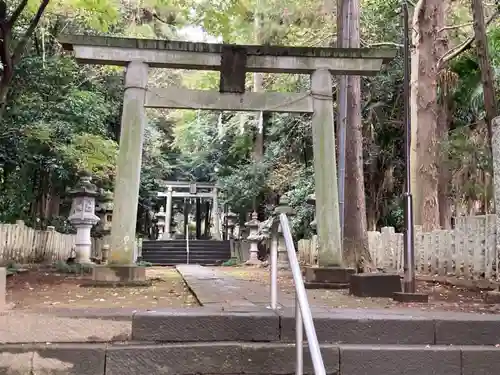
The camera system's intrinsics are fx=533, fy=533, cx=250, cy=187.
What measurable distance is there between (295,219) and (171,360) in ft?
45.8

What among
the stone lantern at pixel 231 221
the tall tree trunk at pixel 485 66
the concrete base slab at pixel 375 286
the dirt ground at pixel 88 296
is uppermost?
the tall tree trunk at pixel 485 66

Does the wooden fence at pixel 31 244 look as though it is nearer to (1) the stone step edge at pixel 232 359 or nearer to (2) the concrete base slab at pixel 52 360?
(2) the concrete base slab at pixel 52 360

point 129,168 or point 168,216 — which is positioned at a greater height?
point 168,216

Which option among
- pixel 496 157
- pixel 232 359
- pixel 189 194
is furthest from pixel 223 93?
pixel 189 194

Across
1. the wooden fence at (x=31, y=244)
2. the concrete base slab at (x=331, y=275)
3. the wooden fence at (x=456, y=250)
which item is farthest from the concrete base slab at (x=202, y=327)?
the wooden fence at (x=31, y=244)

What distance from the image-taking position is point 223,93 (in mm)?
7699

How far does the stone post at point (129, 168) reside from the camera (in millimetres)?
7121

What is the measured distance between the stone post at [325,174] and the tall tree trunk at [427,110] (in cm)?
484

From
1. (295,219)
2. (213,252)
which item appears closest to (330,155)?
(295,219)

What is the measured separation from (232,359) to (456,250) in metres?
5.76

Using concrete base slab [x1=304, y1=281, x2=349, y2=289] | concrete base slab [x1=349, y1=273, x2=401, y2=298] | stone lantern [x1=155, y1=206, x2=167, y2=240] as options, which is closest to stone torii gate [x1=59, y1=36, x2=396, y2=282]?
concrete base slab [x1=304, y1=281, x2=349, y2=289]

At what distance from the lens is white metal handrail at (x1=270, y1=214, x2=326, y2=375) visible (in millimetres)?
2273

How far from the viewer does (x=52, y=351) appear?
3.44m

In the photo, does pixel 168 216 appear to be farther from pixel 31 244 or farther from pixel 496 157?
pixel 496 157
